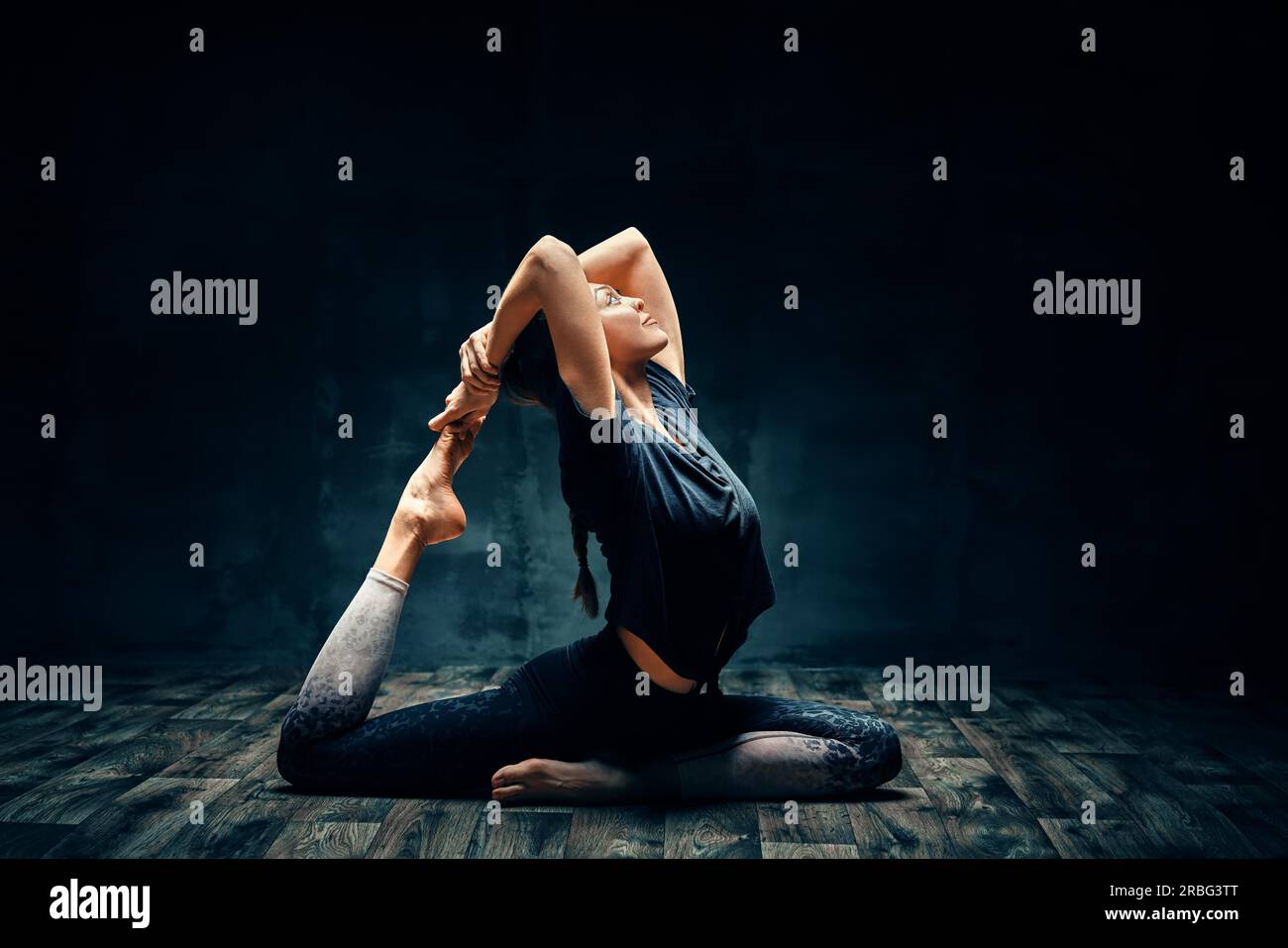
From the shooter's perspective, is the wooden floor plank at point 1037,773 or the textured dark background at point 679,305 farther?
the textured dark background at point 679,305

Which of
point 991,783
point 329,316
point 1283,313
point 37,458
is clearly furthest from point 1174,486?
point 37,458

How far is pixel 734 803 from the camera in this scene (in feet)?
8.46

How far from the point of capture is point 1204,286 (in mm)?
4387

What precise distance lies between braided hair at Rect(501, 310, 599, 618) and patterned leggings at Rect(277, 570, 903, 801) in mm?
257

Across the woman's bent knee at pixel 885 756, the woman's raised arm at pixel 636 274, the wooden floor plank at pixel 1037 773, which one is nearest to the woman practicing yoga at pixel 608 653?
the woman's bent knee at pixel 885 756

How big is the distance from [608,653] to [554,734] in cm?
22

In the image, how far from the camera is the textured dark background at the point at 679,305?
443cm

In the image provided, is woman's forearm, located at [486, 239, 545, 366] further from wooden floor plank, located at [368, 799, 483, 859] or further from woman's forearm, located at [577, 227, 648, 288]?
wooden floor plank, located at [368, 799, 483, 859]

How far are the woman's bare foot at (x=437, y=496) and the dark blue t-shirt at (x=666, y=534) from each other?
397 mm

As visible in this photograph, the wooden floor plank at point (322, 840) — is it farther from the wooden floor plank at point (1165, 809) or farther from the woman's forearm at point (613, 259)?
the wooden floor plank at point (1165, 809)

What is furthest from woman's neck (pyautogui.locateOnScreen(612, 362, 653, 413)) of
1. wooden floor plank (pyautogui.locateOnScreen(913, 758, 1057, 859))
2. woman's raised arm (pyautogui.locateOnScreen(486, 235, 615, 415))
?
wooden floor plank (pyautogui.locateOnScreen(913, 758, 1057, 859))

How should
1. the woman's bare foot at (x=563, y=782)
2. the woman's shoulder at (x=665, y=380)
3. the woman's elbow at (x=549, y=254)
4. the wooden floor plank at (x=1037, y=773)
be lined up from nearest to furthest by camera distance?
the woman's elbow at (x=549, y=254), the woman's bare foot at (x=563, y=782), the wooden floor plank at (x=1037, y=773), the woman's shoulder at (x=665, y=380)

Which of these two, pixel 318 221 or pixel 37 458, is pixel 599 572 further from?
pixel 37 458

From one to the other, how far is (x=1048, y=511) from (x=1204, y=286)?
1087mm
